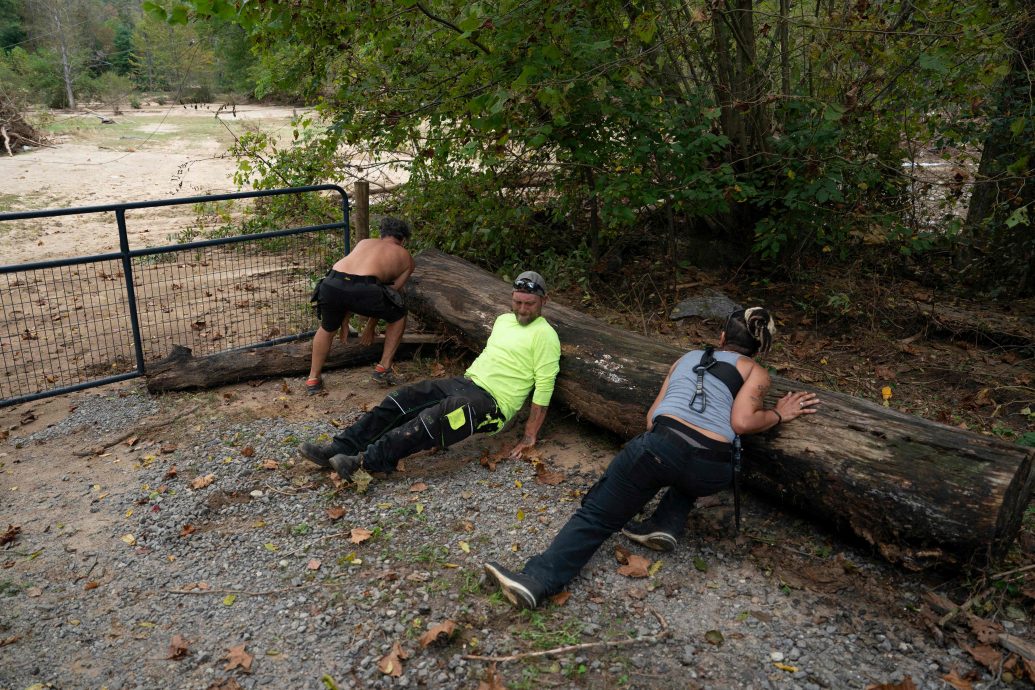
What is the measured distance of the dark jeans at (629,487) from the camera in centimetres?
400

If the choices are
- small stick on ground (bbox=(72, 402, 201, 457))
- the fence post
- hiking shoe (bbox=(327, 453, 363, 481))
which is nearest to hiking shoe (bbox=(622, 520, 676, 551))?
hiking shoe (bbox=(327, 453, 363, 481))

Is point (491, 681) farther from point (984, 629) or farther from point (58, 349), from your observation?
point (58, 349)

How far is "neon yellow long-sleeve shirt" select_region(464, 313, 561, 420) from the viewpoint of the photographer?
5.20 m

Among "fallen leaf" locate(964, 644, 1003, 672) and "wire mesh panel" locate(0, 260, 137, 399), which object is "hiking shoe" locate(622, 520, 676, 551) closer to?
"fallen leaf" locate(964, 644, 1003, 672)

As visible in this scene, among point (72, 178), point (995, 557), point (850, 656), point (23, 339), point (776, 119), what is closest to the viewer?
point (850, 656)

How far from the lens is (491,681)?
339 centimetres

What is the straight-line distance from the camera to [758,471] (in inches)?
178

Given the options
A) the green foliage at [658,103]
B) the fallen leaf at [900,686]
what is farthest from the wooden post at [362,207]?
the fallen leaf at [900,686]

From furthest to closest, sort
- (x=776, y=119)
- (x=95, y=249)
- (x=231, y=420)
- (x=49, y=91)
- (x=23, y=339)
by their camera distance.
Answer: (x=49, y=91)
(x=95, y=249)
(x=776, y=119)
(x=23, y=339)
(x=231, y=420)

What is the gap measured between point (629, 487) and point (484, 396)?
1.37 m

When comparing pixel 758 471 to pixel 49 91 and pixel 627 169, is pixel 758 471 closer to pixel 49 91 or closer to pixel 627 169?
pixel 627 169

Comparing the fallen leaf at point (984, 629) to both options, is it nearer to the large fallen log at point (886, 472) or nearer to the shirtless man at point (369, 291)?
the large fallen log at point (886, 472)

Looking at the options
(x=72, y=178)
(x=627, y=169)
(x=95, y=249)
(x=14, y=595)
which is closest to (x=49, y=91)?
(x=72, y=178)

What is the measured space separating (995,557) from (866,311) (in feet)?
14.9
